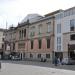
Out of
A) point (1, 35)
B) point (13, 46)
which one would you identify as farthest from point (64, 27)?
point (1, 35)

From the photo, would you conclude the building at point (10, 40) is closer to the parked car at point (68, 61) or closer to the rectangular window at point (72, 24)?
the rectangular window at point (72, 24)

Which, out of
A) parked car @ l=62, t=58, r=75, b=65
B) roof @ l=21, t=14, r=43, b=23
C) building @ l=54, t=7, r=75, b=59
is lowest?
parked car @ l=62, t=58, r=75, b=65

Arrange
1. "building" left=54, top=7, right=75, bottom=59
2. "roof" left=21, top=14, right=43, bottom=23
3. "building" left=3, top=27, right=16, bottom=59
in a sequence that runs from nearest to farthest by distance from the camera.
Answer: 1. "building" left=54, top=7, right=75, bottom=59
2. "roof" left=21, top=14, right=43, bottom=23
3. "building" left=3, top=27, right=16, bottom=59

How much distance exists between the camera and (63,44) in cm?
5988

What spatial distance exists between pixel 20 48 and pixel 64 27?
28.0 m

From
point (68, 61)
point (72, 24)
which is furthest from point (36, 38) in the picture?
point (68, 61)

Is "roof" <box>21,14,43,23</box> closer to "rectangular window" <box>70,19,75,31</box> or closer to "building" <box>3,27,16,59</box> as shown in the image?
"building" <box>3,27,16,59</box>

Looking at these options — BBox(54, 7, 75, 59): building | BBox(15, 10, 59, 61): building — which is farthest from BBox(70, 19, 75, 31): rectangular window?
BBox(15, 10, 59, 61): building

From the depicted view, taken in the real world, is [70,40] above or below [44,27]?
below

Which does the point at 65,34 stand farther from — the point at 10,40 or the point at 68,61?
the point at 10,40

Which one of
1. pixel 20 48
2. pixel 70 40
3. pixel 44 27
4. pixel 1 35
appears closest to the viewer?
pixel 70 40

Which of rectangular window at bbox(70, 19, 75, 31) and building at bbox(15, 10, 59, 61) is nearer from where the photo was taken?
rectangular window at bbox(70, 19, 75, 31)

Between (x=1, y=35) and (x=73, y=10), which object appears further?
(x=1, y=35)

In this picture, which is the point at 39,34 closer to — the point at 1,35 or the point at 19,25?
the point at 19,25
